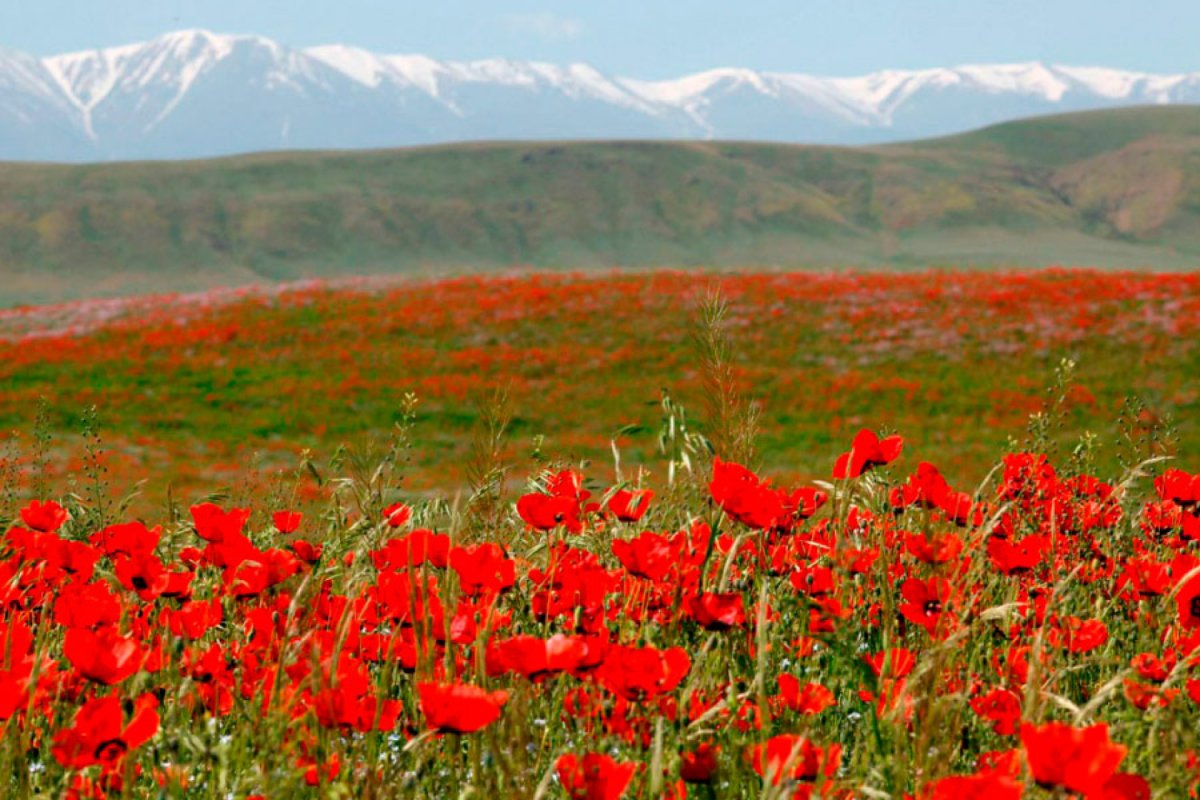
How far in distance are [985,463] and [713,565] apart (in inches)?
483

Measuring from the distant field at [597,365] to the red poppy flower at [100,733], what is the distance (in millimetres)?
13052

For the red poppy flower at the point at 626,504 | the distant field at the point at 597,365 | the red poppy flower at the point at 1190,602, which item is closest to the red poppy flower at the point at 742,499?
the red poppy flower at the point at 626,504

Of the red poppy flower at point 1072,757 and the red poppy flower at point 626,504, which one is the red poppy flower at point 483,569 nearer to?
the red poppy flower at point 626,504

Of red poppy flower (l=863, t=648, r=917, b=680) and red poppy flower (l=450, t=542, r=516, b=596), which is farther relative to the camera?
red poppy flower (l=450, t=542, r=516, b=596)

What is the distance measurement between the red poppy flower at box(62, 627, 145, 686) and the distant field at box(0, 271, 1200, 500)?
12.9 m

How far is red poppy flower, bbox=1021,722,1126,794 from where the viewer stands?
1173mm

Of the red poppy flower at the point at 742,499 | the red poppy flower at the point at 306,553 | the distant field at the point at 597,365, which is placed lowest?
the distant field at the point at 597,365

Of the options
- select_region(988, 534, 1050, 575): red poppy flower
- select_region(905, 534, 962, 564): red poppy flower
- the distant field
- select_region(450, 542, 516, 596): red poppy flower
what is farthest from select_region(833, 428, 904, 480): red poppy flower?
the distant field

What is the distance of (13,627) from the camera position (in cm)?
203

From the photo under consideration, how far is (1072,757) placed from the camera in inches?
47.4

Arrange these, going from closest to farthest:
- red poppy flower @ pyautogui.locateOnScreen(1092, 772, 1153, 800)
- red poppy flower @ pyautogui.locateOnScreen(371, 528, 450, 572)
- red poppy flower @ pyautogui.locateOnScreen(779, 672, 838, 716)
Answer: red poppy flower @ pyautogui.locateOnScreen(1092, 772, 1153, 800) < red poppy flower @ pyautogui.locateOnScreen(779, 672, 838, 716) < red poppy flower @ pyautogui.locateOnScreen(371, 528, 450, 572)

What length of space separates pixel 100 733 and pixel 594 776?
0.69 m

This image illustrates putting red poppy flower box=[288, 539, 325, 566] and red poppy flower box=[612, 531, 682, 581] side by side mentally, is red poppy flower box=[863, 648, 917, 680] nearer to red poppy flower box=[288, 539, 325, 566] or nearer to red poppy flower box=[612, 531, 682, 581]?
red poppy flower box=[612, 531, 682, 581]

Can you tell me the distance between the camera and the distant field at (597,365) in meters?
16.8
